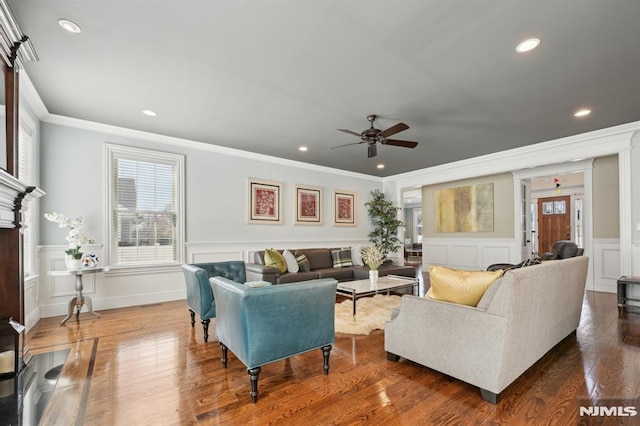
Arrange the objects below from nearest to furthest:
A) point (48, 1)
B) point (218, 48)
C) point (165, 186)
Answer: point (48, 1) < point (218, 48) < point (165, 186)

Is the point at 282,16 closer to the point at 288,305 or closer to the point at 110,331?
the point at 288,305

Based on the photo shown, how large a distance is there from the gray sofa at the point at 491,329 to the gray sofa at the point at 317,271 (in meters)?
2.37

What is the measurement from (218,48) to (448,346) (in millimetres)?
2971

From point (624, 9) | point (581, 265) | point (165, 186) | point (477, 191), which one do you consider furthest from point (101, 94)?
point (477, 191)

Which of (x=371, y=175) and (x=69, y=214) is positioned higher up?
(x=371, y=175)

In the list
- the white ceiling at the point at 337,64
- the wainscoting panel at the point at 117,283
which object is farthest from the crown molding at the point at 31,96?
the wainscoting panel at the point at 117,283

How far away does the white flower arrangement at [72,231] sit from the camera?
3.74 meters

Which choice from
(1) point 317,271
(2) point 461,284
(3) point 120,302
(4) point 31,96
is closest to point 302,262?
(1) point 317,271

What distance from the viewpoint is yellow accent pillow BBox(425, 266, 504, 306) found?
2.12m

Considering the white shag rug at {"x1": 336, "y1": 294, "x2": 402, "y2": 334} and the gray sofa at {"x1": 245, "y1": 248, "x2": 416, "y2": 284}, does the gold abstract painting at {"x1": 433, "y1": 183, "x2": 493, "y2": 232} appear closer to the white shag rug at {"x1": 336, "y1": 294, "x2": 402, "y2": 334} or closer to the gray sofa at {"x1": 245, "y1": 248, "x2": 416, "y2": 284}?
the gray sofa at {"x1": 245, "y1": 248, "x2": 416, "y2": 284}

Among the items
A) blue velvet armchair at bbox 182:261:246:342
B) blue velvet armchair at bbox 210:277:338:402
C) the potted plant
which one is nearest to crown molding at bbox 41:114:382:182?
the potted plant

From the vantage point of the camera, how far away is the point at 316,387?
7.06 feet

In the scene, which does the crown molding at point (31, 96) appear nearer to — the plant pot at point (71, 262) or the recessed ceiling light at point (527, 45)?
the plant pot at point (71, 262)

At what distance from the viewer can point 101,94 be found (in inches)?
132
